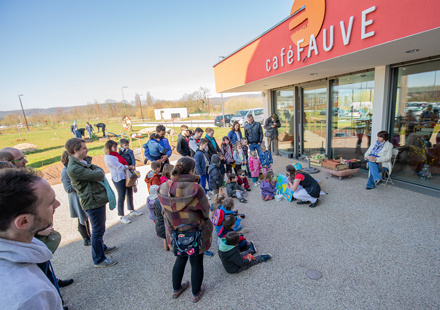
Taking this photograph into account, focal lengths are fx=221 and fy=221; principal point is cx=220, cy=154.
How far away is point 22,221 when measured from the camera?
3.28 feet

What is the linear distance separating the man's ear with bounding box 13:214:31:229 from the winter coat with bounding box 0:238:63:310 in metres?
0.07

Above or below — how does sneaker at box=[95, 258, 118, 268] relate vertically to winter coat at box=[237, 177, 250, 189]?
below

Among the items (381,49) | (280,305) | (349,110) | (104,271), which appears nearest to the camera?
(280,305)

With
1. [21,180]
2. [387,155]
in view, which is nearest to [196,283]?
[21,180]

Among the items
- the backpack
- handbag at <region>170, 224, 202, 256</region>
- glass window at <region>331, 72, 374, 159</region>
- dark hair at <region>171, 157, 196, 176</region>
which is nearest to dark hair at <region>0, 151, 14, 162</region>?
dark hair at <region>171, 157, 196, 176</region>

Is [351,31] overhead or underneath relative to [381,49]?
overhead

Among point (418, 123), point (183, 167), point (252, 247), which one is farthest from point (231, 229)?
point (418, 123)

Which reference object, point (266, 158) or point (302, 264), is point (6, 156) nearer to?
point (302, 264)

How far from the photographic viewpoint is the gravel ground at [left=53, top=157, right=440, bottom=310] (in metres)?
2.59

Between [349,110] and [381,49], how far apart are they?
10.6 ft

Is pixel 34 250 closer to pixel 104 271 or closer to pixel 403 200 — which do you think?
pixel 104 271

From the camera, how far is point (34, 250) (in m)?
1.00

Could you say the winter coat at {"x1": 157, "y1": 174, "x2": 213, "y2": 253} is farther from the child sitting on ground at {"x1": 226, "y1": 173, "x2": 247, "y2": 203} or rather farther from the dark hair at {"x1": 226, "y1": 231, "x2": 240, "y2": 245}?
the child sitting on ground at {"x1": 226, "y1": 173, "x2": 247, "y2": 203}

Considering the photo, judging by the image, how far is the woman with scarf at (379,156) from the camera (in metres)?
5.24
